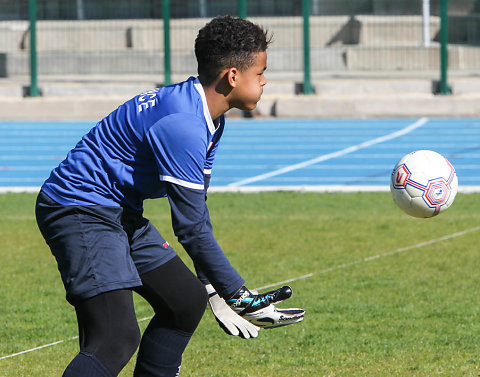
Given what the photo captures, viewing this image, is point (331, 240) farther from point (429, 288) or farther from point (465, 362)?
point (465, 362)

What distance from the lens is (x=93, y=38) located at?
2944cm

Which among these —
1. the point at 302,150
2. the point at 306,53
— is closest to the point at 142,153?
the point at 302,150

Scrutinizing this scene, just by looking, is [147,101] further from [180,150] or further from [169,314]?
[169,314]

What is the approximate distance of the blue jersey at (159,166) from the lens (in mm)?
3580

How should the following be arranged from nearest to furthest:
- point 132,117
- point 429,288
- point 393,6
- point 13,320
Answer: point 132,117 < point 13,320 < point 429,288 < point 393,6

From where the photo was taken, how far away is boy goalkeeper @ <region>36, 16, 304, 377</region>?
360 cm

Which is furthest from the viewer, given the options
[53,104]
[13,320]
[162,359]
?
[53,104]

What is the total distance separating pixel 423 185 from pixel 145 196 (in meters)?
2.35

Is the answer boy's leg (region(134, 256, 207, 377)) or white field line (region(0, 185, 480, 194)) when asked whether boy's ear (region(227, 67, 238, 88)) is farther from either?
white field line (region(0, 185, 480, 194))

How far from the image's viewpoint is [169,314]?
4.10 metres

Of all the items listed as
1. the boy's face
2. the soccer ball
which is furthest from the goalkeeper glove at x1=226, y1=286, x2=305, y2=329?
the soccer ball

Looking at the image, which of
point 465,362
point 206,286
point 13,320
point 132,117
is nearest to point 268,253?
point 13,320

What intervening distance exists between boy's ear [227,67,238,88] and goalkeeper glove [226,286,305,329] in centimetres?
84

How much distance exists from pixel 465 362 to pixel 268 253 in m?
3.57
